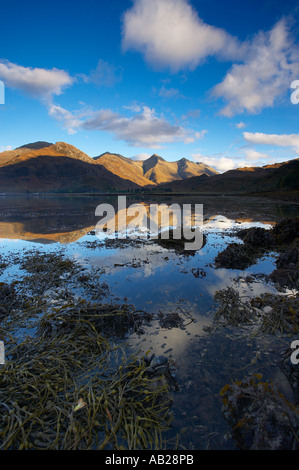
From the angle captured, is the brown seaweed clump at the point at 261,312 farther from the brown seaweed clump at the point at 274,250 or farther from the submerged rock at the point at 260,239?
the submerged rock at the point at 260,239

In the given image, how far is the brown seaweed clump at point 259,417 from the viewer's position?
2363mm

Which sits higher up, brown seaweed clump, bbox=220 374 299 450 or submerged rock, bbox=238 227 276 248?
submerged rock, bbox=238 227 276 248

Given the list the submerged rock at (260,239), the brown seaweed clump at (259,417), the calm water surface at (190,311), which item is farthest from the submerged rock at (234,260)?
the brown seaweed clump at (259,417)

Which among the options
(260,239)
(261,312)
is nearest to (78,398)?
(261,312)

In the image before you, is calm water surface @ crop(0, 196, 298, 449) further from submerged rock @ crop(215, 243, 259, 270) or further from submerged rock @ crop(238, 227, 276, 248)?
submerged rock @ crop(238, 227, 276, 248)

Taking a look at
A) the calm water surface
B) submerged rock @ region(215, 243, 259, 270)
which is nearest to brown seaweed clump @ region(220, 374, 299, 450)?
the calm water surface

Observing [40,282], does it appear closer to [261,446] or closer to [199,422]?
[199,422]

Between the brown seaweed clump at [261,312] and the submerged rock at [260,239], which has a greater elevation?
the submerged rock at [260,239]

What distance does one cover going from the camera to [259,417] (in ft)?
8.29

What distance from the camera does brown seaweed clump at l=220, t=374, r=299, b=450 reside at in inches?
93.0

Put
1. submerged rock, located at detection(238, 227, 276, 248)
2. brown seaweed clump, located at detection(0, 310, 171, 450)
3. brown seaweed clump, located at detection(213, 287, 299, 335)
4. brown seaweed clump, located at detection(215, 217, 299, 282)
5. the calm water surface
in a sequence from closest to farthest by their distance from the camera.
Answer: brown seaweed clump, located at detection(0, 310, 171, 450) → the calm water surface → brown seaweed clump, located at detection(213, 287, 299, 335) → brown seaweed clump, located at detection(215, 217, 299, 282) → submerged rock, located at detection(238, 227, 276, 248)

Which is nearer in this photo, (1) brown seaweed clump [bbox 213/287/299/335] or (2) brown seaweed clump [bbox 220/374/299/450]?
(2) brown seaweed clump [bbox 220/374/299/450]

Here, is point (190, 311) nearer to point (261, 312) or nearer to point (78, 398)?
point (261, 312)

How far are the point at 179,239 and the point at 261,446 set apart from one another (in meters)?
10.5
